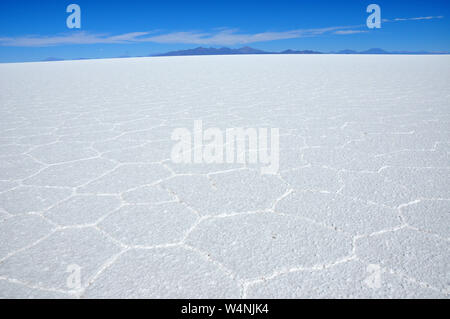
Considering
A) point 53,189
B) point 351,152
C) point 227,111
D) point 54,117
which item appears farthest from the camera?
point 227,111

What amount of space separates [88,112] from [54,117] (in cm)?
48

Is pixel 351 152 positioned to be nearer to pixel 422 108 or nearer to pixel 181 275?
pixel 181 275

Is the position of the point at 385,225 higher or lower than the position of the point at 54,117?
lower

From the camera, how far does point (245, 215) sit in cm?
162

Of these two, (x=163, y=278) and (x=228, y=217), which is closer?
(x=163, y=278)

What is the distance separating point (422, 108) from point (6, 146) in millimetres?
5008

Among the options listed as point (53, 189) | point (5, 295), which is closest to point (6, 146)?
point (53, 189)

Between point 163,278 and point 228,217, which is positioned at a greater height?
point 228,217
